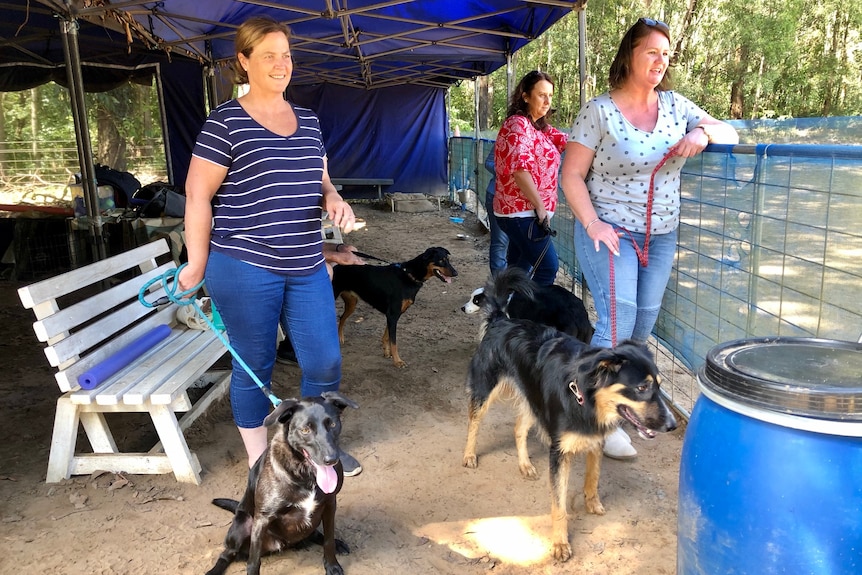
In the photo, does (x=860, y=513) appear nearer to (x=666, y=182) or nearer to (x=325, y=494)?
(x=325, y=494)

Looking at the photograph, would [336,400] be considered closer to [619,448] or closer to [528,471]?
[528,471]

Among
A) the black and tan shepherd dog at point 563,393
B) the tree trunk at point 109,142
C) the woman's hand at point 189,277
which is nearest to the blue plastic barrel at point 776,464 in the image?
the black and tan shepherd dog at point 563,393

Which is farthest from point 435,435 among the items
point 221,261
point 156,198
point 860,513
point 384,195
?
point 384,195

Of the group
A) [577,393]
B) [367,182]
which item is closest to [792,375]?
[577,393]

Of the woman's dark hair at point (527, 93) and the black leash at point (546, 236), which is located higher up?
the woman's dark hair at point (527, 93)

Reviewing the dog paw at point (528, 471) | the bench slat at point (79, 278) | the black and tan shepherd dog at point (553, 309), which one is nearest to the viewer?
the bench slat at point (79, 278)

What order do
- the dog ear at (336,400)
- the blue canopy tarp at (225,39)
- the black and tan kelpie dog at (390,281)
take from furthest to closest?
the blue canopy tarp at (225,39) → the black and tan kelpie dog at (390,281) → the dog ear at (336,400)

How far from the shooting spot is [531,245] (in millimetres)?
4379

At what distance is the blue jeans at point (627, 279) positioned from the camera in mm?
2885

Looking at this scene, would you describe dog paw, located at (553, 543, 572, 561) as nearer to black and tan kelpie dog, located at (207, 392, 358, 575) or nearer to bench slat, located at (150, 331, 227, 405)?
black and tan kelpie dog, located at (207, 392, 358, 575)

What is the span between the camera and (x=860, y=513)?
4.45 ft

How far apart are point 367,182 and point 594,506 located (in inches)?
A: 529

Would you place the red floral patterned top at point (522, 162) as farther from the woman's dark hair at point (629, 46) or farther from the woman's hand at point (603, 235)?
the woman's hand at point (603, 235)

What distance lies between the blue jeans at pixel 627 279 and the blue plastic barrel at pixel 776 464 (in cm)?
121
